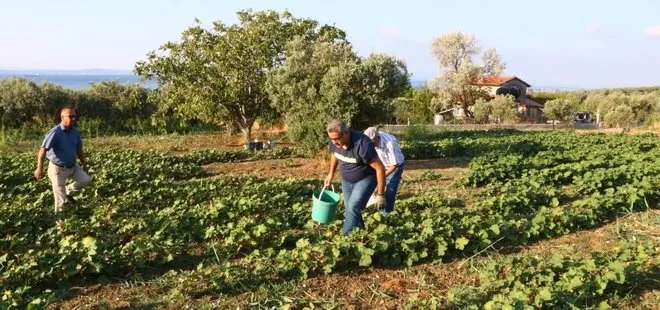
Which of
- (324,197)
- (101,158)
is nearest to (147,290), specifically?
(324,197)

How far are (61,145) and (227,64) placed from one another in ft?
32.2

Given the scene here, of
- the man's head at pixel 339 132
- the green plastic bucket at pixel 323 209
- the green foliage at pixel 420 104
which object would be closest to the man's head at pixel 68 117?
the green plastic bucket at pixel 323 209

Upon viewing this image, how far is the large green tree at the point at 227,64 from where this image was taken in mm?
16656

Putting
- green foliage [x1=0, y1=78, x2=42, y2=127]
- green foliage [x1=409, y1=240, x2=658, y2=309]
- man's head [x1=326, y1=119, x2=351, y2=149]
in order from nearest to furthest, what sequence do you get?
1. green foliage [x1=409, y1=240, x2=658, y2=309]
2. man's head [x1=326, y1=119, x2=351, y2=149]
3. green foliage [x1=0, y1=78, x2=42, y2=127]

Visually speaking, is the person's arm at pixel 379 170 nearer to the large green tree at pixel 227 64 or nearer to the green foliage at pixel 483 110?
the large green tree at pixel 227 64

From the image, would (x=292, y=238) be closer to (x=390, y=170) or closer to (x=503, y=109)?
(x=390, y=170)

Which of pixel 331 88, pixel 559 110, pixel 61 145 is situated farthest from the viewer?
pixel 559 110

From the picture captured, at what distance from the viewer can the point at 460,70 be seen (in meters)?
44.4

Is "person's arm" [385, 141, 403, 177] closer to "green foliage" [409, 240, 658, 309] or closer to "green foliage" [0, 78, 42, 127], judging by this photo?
"green foliage" [409, 240, 658, 309]

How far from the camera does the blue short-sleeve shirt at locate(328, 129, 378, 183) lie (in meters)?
5.68

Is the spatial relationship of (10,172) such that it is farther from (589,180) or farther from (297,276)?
(589,180)

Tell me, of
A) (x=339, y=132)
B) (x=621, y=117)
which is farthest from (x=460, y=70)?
(x=339, y=132)

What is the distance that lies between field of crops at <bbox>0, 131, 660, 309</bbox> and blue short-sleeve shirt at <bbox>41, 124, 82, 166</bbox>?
2.54ft

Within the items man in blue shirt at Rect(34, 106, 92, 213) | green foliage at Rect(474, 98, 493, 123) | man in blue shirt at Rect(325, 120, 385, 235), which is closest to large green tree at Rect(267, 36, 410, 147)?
man in blue shirt at Rect(34, 106, 92, 213)
